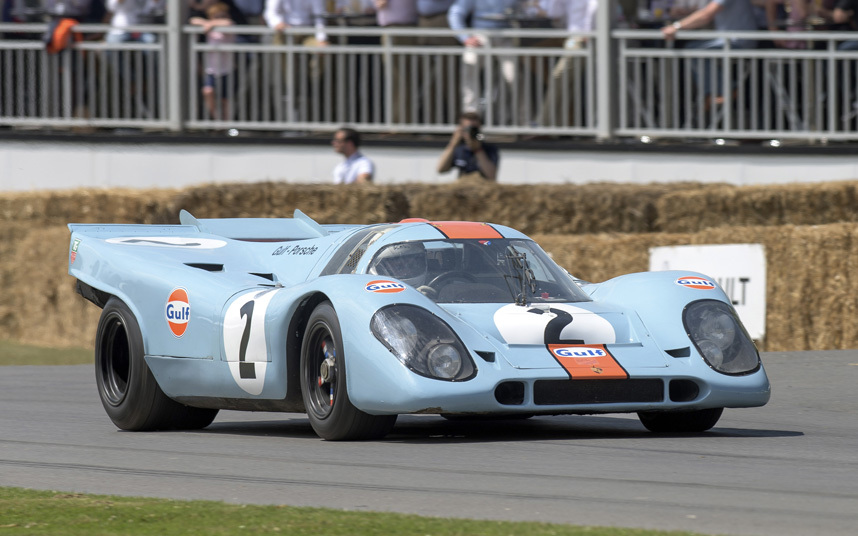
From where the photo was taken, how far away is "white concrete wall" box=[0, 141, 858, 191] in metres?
15.7

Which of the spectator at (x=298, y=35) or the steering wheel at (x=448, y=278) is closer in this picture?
the steering wheel at (x=448, y=278)

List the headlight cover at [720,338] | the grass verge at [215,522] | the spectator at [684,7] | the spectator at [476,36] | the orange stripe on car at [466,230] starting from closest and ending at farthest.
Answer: the grass verge at [215,522] < the headlight cover at [720,338] < the orange stripe on car at [466,230] < the spectator at [684,7] < the spectator at [476,36]

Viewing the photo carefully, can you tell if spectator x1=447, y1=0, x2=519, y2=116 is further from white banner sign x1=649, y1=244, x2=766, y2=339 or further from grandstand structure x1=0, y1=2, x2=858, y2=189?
white banner sign x1=649, y1=244, x2=766, y2=339

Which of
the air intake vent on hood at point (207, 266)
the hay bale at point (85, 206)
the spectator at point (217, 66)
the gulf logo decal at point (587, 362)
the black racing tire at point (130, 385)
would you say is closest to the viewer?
the gulf logo decal at point (587, 362)

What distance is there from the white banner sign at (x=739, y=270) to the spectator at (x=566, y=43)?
15.9ft

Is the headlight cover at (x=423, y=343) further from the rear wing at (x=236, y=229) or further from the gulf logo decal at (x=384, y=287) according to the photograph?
the rear wing at (x=236, y=229)

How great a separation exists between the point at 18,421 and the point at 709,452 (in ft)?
12.9

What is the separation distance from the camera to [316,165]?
56.1 feet

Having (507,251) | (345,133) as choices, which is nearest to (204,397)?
(507,251)

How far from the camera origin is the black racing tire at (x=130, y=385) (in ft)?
26.5

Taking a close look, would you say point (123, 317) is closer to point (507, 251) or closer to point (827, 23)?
point (507, 251)

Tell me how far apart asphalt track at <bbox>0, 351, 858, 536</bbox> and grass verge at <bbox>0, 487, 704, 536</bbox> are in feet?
0.56

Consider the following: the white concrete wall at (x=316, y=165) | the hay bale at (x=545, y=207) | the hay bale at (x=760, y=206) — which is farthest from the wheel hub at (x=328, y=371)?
the white concrete wall at (x=316, y=165)

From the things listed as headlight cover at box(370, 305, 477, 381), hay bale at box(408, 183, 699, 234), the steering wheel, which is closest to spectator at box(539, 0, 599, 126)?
hay bale at box(408, 183, 699, 234)
